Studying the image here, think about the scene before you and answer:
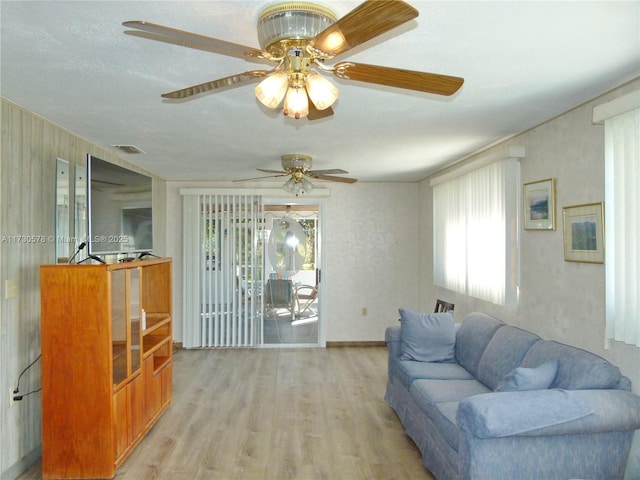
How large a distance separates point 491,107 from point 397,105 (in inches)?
25.5

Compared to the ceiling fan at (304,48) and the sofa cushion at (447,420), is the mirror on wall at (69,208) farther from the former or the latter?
the sofa cushion at (447,420)

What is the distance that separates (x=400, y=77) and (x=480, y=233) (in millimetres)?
2851

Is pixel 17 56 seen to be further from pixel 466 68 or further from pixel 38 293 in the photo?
pixel 466 68

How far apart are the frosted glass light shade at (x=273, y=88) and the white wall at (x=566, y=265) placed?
6.77 ft

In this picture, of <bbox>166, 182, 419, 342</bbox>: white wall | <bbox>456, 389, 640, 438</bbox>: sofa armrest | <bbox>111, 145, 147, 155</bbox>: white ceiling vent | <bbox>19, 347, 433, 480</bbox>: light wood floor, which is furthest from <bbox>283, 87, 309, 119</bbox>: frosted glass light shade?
<bbox>166, 182, 419, 342</bbox>: white wall

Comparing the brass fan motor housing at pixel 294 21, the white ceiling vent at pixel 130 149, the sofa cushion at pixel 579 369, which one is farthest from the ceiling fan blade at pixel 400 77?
the white ceiling vent at pixel 130 149

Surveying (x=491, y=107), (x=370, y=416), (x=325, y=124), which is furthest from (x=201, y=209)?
(x=491, y=107)

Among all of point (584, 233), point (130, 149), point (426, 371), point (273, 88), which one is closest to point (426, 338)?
point (426, 371)

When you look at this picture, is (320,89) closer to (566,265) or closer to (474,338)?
(566,265)

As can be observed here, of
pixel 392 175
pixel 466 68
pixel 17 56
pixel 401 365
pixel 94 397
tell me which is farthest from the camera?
pixel 392 175

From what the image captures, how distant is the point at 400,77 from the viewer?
5.06ft

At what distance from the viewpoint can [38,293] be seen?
3.03 m

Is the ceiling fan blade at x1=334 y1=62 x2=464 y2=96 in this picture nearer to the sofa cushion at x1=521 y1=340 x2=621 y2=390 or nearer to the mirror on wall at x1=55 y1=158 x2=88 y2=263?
the sofa cushion at x1=521 y1=340 x2=621 y2=390

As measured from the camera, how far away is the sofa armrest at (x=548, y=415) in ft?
6.77
